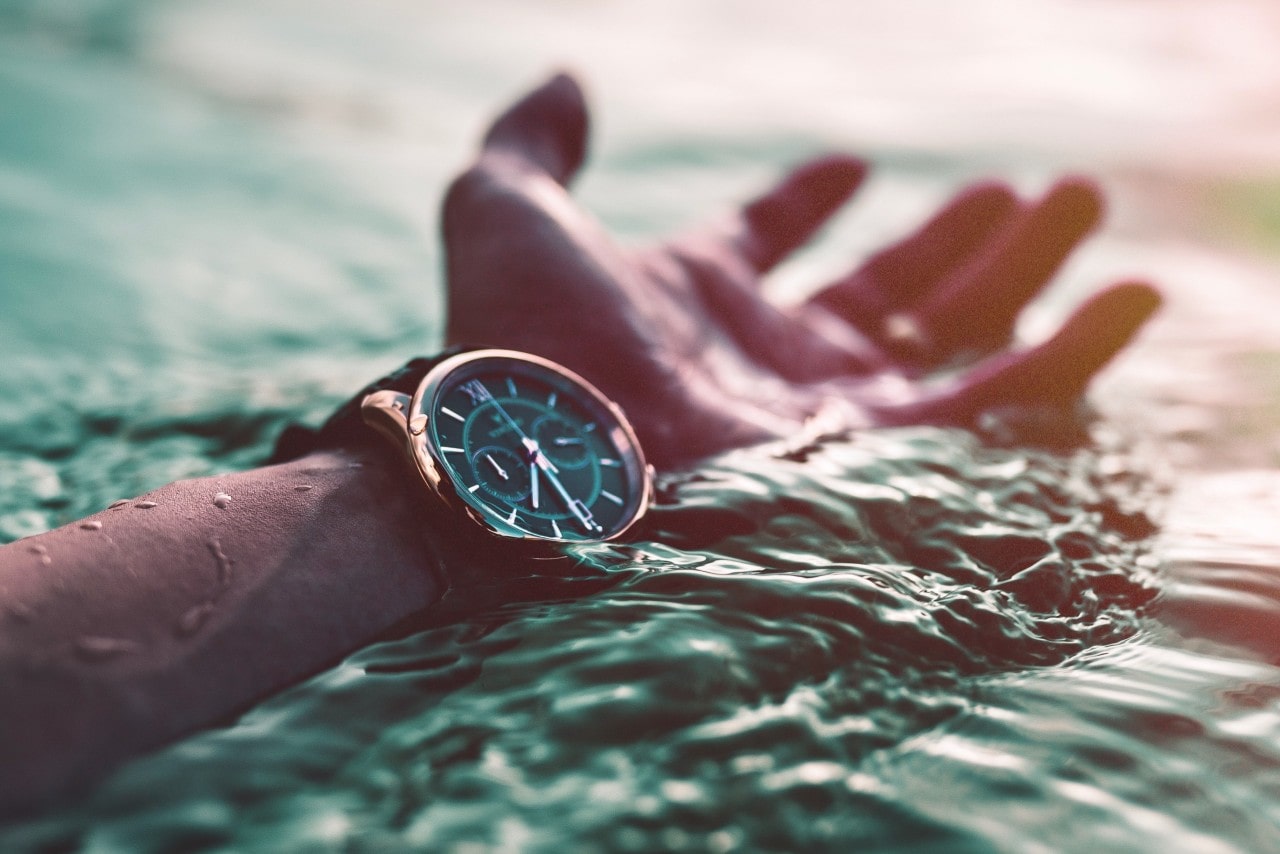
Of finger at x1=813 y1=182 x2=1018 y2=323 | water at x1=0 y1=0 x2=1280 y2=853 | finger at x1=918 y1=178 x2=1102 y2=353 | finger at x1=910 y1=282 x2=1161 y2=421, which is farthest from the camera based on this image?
finger at x1=813 y1=182 x2=1018 y2=323

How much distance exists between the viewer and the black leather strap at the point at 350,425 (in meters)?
1.88

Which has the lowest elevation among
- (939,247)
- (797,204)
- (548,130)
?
(939,247)

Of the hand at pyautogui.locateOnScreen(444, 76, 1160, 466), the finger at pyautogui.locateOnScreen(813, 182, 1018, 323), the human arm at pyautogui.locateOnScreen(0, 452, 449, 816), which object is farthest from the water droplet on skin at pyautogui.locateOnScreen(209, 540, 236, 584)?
the finger at pyautogui.locateOnScreen(813, 182, 1018, 323)

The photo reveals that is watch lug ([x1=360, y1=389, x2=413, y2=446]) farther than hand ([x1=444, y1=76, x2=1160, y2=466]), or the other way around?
hand ([x1=444, y1=76, x2=1160, y2=466])

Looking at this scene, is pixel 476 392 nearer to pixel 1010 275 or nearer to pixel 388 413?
pixel 388 413

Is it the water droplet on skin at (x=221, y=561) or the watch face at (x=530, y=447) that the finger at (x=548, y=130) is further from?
the water droplet on skin at (x=221, y=561)

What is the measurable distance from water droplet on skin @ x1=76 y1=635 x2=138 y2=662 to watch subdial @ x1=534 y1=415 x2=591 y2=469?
76 centimetres

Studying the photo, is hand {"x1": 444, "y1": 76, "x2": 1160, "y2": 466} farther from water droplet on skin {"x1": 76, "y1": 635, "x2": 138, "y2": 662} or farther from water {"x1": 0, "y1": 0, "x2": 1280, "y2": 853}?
water droplet on skin {"x1": 76, "y1": 635, "x2": 138, "y2": 662}

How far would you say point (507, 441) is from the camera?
6.20 feet

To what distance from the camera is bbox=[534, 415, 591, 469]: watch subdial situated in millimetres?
1917

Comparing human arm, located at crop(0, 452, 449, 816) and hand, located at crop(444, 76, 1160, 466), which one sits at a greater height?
hand, located at crop(444, 76, 1160, 466)

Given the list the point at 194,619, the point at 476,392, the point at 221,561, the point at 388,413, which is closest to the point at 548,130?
the point at 476,392

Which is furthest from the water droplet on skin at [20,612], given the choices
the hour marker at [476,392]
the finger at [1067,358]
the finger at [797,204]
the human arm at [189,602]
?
the finger at [797,204]

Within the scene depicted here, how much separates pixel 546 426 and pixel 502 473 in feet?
0.51
